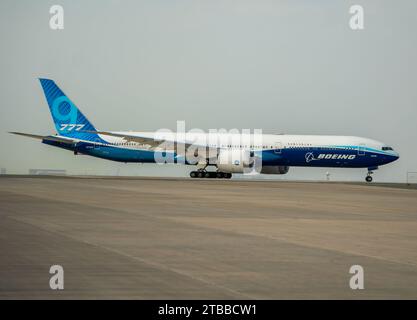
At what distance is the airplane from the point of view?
69.6 meters

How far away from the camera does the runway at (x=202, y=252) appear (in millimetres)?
12555

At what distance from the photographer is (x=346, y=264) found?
1552cm

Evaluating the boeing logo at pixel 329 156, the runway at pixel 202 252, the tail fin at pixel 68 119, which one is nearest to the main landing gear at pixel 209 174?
the boeing logo at pixel 329 156

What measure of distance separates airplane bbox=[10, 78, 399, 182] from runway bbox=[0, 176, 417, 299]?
1557 inches

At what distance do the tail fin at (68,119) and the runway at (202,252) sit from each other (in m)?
43.0

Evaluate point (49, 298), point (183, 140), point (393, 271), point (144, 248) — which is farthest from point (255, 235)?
point (183, 140)

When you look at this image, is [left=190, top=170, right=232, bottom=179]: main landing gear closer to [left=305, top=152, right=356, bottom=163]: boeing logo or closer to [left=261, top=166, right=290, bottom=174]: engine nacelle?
[left=261, top=166, right=290, bottom=174]: engine nacelle

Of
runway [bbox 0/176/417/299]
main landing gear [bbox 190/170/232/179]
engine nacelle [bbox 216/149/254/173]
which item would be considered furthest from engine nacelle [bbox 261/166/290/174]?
runway [bbox 0/176/417/299]

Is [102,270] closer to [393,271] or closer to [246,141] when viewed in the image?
[393,271]

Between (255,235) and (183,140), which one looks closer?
(255,235)
